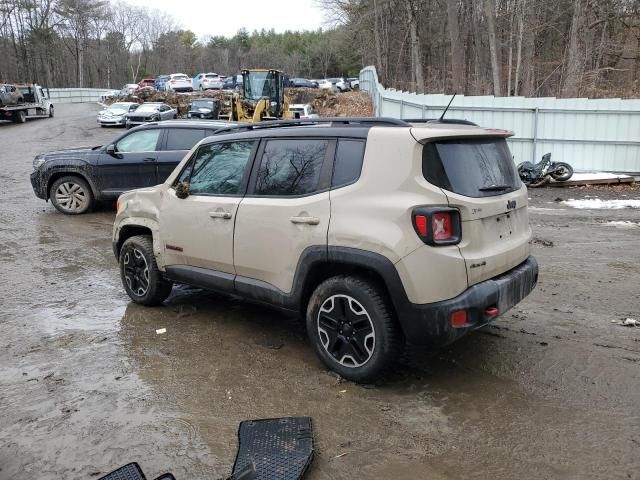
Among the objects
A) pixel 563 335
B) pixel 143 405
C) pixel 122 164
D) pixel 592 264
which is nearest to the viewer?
pixel 143 405

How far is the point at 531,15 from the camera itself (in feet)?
96.2

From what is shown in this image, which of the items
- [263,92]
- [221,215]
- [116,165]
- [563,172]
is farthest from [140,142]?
[263,92]

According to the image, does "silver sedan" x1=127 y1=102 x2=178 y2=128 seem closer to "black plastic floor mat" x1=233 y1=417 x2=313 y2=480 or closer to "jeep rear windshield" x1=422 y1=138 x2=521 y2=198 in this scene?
"jeep rear windshield" x1=422 y1=138 x2=521 y2=198

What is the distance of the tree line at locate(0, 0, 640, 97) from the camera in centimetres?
2539

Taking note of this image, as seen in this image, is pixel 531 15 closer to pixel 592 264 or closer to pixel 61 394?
pixel 592 264

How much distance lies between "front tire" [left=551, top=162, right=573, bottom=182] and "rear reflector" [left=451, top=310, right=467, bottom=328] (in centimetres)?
1115

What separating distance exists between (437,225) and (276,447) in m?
1.67

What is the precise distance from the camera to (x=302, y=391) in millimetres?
3900

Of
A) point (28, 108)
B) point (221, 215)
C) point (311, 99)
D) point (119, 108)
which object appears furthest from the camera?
point (311, 99)

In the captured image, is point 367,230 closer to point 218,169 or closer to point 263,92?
point 218,169

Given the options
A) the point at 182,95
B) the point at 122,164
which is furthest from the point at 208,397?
the point at 182,95

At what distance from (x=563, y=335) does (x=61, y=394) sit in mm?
4082

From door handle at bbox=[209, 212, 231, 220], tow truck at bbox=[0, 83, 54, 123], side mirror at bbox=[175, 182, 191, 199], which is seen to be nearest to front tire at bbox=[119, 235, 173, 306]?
Answer: side mirror at bbox=[175, 182, 191, 199]

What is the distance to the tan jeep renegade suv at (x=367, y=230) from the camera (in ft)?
11.5
